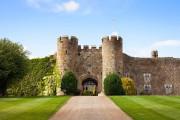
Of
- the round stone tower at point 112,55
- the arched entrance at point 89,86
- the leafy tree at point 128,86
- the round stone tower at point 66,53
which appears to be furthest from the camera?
the arched entrance at point 89,86

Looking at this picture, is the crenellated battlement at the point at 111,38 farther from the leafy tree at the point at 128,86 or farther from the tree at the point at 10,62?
the tree at the point at 10,62

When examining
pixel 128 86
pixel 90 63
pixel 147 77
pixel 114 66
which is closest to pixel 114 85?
pixel 128 86

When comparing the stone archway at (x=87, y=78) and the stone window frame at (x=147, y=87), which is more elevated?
the stone archway at (x=87, y=78)

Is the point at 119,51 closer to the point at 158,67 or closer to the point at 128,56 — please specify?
the point at 128,56

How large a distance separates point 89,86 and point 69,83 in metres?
6.19

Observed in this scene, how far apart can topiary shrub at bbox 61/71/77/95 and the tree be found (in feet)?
21.9

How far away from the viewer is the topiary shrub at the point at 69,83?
54812 millimetres

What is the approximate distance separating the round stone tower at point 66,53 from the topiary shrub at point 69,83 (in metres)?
1.27

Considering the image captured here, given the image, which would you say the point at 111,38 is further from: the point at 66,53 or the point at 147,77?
the point at 147,77

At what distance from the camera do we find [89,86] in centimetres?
6047

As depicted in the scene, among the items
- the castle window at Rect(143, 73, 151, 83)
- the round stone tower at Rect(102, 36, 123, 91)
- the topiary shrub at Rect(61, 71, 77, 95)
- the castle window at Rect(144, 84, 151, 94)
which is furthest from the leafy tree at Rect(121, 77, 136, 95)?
the castle window at Rect(143, 73, 151, 83)

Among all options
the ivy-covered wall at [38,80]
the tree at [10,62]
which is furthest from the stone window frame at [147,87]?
the tree at [10,62]

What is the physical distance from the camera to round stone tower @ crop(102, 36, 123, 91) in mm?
55531

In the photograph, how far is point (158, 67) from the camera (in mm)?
62375
